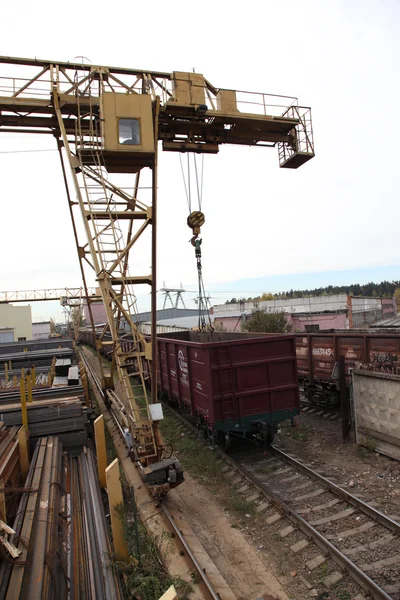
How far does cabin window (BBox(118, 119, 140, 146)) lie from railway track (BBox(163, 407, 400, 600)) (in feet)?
22.0

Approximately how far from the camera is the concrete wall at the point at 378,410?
764 cm

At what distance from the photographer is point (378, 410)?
26.6 feet

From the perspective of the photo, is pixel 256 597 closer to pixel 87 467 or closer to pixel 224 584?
pixel 224 584

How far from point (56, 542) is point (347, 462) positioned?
5.65 m

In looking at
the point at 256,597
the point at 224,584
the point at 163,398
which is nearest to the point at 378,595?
the point at 256,597

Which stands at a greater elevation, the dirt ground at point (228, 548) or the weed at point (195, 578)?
the weed at point (195, 578)

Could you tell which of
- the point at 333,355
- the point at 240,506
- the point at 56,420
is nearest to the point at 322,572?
the point at 240,506

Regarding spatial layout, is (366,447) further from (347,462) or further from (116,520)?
(116,520)

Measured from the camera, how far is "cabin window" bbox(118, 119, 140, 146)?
7.84m

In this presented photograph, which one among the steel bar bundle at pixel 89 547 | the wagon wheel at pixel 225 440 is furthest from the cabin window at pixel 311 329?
the steel bar bundle at pixel 89 547

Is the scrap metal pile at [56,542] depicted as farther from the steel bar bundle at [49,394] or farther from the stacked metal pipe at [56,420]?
the steel bar bundle at [49,394]

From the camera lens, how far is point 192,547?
5.15 metres

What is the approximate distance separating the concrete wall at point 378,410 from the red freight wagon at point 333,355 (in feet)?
2.11

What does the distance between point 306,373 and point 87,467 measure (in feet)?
23.7
